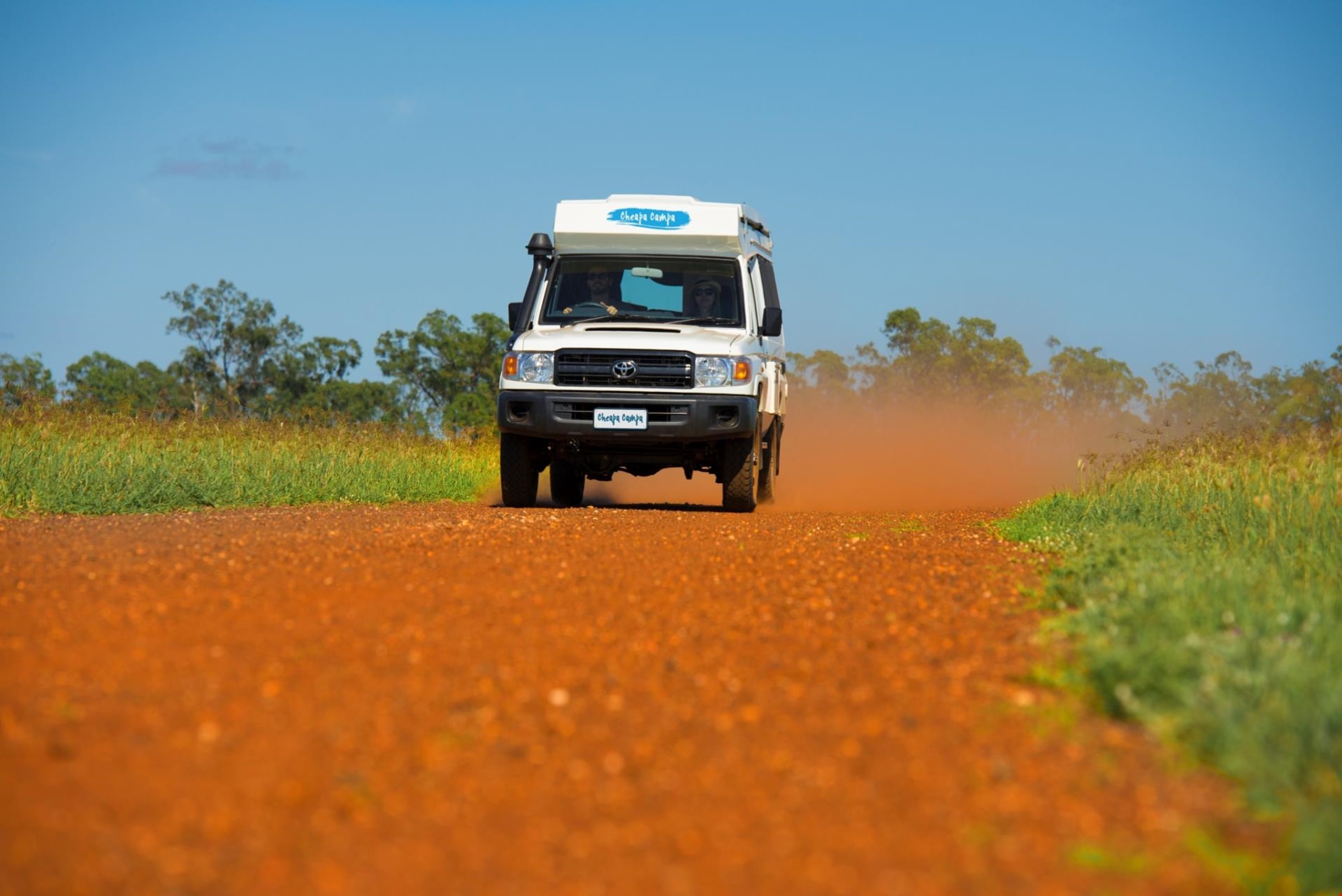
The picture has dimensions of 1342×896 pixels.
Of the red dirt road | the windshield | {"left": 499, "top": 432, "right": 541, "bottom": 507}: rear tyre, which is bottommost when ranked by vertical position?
the red dirt road

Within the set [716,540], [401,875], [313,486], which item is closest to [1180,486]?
[716,540]

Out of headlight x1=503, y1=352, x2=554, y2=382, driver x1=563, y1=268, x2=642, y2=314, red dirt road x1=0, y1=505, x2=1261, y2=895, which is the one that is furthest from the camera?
driver x1=563, y1=268, x2=642, y2=314

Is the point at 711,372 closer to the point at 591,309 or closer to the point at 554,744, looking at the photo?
the point at 591,309

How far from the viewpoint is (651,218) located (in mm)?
12898

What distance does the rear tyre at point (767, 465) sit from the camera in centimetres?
1384

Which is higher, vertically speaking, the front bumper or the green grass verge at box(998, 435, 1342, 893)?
the front bumper

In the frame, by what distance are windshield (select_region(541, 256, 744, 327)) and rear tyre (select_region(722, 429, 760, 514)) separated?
130 cm

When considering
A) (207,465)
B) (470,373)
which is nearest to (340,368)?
(470,373)

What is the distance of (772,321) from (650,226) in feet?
4.90

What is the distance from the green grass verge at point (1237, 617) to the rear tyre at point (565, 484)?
17.7ft

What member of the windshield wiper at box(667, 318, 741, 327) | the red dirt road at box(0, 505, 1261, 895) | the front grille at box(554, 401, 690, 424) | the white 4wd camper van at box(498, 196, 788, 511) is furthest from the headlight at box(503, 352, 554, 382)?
the red dirt road at box(0, 505, 1261, 895)

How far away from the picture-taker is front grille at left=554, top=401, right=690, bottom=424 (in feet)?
38.8

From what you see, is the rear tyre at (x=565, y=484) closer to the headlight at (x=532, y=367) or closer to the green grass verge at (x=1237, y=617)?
the headlight at (x=532, y=367)

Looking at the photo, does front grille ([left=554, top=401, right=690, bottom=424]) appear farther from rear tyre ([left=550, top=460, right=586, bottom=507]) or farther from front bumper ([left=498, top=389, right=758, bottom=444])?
rear tyre ([left=550, top=460, right=586, bottom=507])
